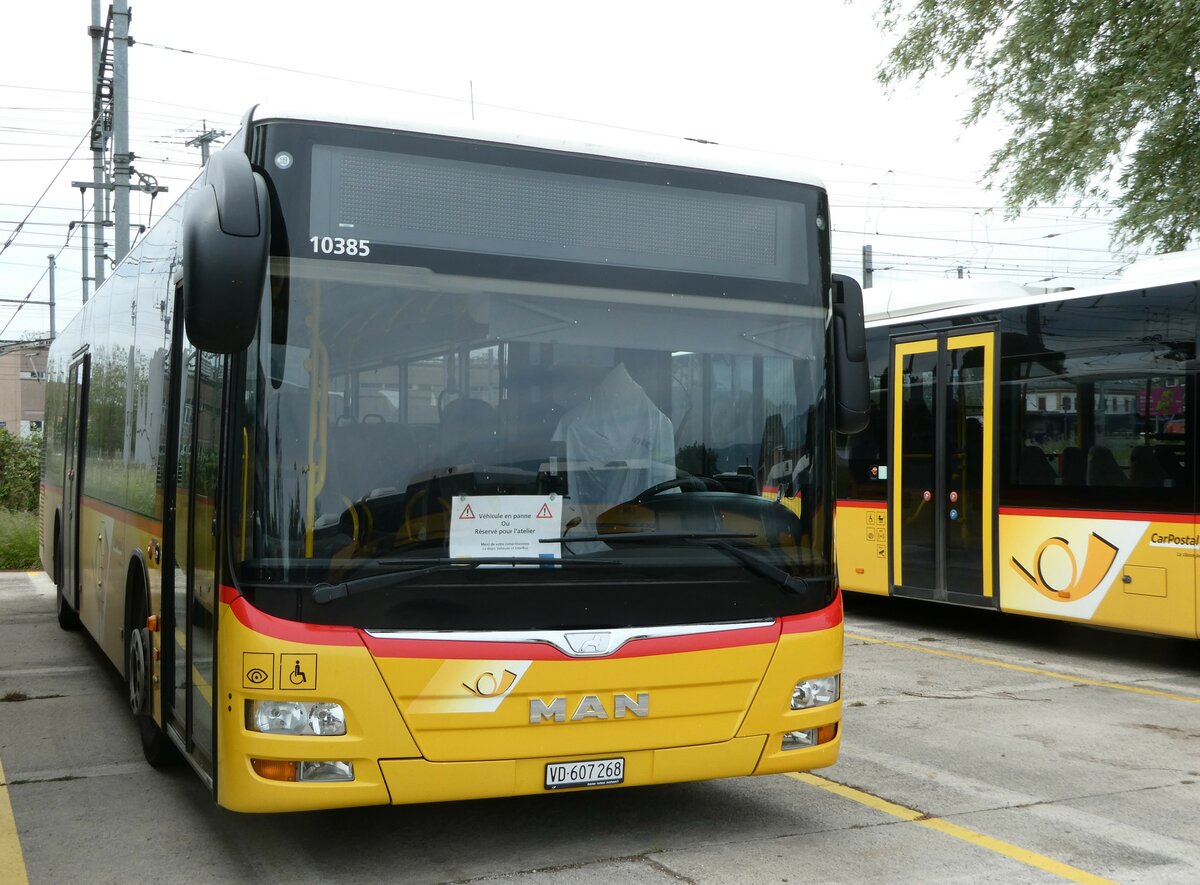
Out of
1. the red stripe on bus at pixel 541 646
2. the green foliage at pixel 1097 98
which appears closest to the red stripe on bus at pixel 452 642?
the red stripe on bus at pixel 541 646

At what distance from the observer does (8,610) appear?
14133mm

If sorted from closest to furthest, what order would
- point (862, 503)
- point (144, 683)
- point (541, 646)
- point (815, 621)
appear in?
point (541, 646) < point (815, 621) < point (144, 683) < point (862, 503)

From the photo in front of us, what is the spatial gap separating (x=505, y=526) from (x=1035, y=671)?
6.77m

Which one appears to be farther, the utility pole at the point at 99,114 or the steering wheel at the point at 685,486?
the utility pole at the point at 99,114

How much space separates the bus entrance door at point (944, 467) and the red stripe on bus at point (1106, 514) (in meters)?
0.33

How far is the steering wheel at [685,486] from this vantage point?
5191mm

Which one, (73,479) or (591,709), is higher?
(73,479)

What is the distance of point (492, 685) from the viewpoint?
4.84 m

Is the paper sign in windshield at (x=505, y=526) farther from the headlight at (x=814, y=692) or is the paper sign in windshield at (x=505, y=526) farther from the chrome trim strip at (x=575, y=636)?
the headlight at (x=814, y=692)

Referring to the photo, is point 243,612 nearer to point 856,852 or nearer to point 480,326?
point 480,326

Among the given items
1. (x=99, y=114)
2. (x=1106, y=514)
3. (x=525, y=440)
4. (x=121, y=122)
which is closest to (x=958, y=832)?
(x=525, y=440)

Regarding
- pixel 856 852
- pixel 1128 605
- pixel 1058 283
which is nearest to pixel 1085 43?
pixel 1058 283

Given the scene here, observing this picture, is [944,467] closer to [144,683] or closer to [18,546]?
[144,683]

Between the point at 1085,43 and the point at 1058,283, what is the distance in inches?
172
